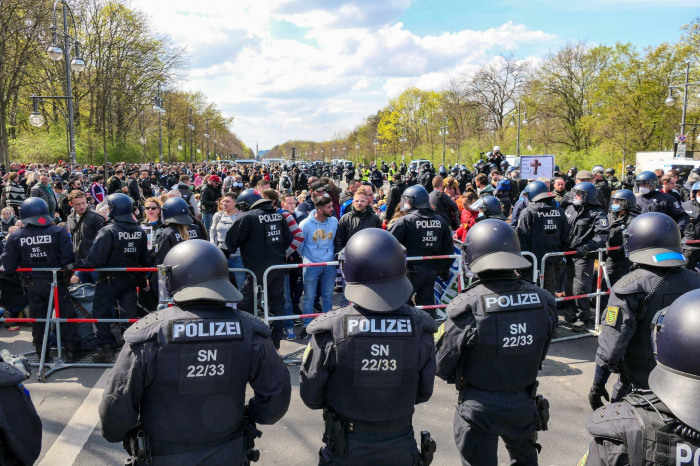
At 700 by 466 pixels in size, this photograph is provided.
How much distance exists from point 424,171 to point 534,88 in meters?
33.6

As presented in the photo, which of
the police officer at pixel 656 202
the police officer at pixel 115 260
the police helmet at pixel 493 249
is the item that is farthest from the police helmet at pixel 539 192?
the police officer at pixel 115 260

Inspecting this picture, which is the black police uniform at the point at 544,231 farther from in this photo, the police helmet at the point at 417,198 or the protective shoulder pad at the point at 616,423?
the protective shoulder pad at the point at 616,423

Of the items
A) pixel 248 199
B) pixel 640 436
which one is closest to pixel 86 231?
pixel 248 199

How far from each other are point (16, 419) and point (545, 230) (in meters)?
6.49

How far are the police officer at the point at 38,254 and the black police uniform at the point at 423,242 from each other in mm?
4107

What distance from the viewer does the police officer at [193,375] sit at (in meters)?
2.51

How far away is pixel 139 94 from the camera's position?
127 feet

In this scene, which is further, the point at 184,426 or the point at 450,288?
the point at 450,288

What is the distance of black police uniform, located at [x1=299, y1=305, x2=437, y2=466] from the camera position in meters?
2.75

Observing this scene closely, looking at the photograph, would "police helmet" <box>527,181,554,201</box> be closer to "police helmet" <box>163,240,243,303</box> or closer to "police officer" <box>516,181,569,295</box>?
"police officer" <box>516,181,569,295</box>

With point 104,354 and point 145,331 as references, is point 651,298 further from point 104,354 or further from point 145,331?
point 104,354

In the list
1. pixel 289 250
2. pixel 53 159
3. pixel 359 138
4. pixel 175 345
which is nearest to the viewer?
pixel 175 345

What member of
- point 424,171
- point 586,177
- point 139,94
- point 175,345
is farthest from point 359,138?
point 175,345

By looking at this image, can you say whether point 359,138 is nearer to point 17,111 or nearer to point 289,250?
point 17,111
